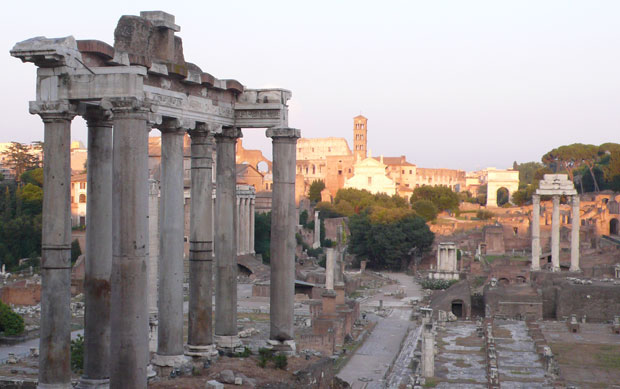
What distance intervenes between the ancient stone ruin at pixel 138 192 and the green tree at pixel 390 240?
48.5m

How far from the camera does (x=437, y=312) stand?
38344 millimetres

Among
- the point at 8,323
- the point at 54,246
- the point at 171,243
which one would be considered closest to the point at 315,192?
the point at 8,323

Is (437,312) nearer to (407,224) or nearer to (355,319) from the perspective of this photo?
(355,319)

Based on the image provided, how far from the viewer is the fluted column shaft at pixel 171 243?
38.4 ft

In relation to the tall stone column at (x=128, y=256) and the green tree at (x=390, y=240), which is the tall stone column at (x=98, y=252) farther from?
the green tree at (x=390, y=240)

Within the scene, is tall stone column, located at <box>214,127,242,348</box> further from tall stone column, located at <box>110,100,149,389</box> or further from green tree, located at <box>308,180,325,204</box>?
green tree, located at <box>308,180,325,204</box>

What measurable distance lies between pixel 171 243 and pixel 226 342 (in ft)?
8.71

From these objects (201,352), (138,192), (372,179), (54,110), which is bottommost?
(201,352)

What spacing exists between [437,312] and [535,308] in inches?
167

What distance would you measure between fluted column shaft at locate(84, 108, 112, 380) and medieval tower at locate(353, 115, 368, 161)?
11455 centimetres

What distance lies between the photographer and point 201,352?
12797 mm

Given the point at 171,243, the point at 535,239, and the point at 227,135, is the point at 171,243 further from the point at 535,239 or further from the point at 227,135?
the point at 535,239

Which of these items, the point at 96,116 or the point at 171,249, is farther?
the point at 171,249

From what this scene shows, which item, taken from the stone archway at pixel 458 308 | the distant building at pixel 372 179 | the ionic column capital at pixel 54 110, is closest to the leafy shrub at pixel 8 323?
the stone archway at pixel 458 308
